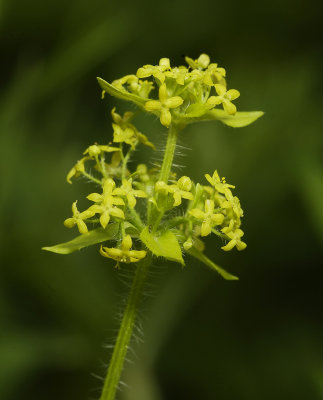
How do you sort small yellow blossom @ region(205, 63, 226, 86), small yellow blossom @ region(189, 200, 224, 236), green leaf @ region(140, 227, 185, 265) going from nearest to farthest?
green leaf @ region(140, 227, 185, 265) < small yellow blossom @ region(189, 200, 224, 236) < small yellow blossom @ region(205, 63, 226, 86)

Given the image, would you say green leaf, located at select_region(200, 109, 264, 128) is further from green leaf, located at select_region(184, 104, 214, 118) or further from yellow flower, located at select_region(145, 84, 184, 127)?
yellow flower, located at select_region(145, 84, 184, 127)

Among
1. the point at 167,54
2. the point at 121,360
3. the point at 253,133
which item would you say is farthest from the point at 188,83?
the point at 167,54

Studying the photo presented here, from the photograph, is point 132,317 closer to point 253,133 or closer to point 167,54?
point 253,133

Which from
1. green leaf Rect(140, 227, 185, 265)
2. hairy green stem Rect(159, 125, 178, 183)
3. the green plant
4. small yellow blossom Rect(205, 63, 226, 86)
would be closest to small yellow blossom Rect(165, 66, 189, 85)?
the green plant

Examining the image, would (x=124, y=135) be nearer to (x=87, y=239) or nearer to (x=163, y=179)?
(x=163, y=179)

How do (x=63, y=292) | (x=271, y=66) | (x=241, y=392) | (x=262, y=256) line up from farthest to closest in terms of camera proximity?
(x=271, y=66) < (x=262, y=256) < (x=63, y=292) < (x=241, y=392)

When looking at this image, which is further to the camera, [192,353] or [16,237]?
[192,353]
